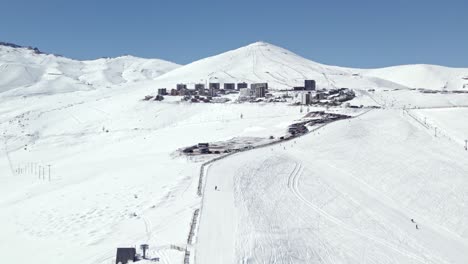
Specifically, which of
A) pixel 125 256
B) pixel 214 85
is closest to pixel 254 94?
pixel 214 85

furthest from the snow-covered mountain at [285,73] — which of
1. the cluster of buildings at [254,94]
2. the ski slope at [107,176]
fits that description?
the ski slope at [107,176]

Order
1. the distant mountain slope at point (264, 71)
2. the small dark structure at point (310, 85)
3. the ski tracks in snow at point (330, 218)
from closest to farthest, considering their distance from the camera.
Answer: the ski tracks in snow at point (330, 218), the small dark structure at point (310, 85), the distant mountain slope at point (264, 71)

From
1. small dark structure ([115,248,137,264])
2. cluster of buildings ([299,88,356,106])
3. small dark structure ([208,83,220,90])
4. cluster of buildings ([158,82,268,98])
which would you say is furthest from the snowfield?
small dark structure ([208,83,220,90])

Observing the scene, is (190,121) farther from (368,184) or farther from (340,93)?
(368,184)

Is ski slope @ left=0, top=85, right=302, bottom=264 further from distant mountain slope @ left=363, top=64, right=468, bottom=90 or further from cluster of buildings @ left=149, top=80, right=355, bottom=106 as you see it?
A: distant mountain slope @ left=363, top=64, right=468, bottom=90

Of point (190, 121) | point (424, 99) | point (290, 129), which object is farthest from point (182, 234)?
point (424, 99)

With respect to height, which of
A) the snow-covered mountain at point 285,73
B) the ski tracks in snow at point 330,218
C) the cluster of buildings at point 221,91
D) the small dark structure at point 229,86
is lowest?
the ski tracks in snow at point 330,218

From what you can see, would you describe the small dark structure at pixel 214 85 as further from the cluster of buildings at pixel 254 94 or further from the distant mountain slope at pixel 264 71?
the distant mountain slope at pixel 264 71
